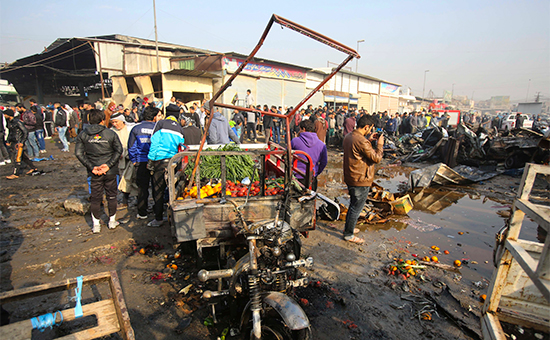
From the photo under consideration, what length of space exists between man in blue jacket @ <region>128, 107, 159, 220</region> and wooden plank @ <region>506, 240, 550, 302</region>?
5.21 meters

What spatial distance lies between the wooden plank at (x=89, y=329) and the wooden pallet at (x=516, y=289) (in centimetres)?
272

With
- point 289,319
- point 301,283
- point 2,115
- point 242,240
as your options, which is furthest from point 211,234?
point 2,115

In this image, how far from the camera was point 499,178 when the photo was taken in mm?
9219

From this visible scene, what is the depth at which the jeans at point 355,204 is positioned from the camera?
459 cm

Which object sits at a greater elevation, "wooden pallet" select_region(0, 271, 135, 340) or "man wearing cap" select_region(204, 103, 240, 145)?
"man wearing cap" select_region(204, 103, 240, 145)

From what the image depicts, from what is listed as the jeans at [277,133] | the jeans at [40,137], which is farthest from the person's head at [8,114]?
the jeans at [277,133]

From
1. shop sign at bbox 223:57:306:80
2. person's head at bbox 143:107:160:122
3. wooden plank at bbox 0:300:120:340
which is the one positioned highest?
shop sign at bbox 223:57:306:80

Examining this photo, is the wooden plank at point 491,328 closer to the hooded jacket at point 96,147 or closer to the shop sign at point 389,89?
the hooded jacket at point 96,147

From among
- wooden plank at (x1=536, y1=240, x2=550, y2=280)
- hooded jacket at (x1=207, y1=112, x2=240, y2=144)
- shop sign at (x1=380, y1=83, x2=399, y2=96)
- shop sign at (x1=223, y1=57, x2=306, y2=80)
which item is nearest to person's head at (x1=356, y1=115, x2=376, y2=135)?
wooden plank at (x1=536, y1=240, x2=550, y2=280)

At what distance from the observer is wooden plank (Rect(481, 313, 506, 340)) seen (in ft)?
6.80

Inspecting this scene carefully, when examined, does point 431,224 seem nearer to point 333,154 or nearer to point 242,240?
point 242,240

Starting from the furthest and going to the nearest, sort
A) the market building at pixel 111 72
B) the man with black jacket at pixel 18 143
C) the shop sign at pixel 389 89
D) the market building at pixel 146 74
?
1. the shop sign at pixel 389 89
2. the market building at pixel 146 74
3. the market building at pixel 111 72
4. the man with black jacket at pixel 18 143

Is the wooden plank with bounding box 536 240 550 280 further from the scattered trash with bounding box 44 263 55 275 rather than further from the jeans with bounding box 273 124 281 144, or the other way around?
the jeans with bounding box 273 124 281 144

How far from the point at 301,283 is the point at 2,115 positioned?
1058 cm
